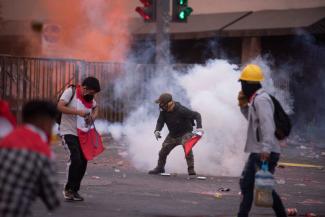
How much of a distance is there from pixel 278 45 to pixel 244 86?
1570 cm

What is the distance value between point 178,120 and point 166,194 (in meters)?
2.57

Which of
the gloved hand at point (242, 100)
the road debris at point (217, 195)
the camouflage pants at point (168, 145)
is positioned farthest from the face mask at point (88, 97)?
the camouflage pants at point (168, 145)

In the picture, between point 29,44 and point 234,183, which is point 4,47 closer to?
point 29,44

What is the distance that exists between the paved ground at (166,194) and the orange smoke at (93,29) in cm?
1172

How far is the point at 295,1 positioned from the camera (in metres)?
22.8

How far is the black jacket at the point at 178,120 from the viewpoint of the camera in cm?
1282

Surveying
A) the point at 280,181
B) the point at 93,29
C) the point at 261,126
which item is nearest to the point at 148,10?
the point at 280,181

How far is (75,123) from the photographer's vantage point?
973 centimetres

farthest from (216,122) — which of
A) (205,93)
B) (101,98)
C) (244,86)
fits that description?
(101,98)

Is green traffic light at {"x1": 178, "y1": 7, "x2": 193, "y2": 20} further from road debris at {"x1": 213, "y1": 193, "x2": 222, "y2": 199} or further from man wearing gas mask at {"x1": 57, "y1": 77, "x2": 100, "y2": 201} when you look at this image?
man wearing gas mask at {"x1": 57, "y1": 77, "x2": 100, "y2": 201}

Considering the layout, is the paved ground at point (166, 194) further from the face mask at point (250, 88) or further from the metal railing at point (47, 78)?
the metal railing at point (47, 78)

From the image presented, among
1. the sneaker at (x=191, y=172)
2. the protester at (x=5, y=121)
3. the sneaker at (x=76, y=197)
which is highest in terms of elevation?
the protester at (x=5, y=121)

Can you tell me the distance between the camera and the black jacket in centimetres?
1282

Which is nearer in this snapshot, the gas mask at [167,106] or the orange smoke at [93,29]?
the gas mask at [167,106]
